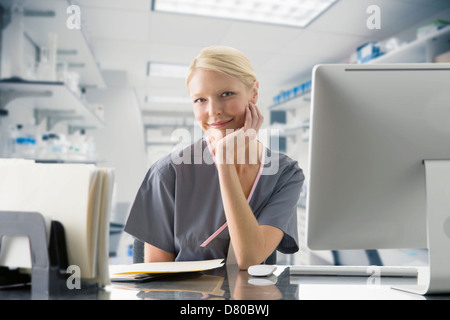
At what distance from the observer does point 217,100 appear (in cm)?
111

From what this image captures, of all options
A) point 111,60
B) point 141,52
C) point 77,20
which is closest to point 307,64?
point 141,52

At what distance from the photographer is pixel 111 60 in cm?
389

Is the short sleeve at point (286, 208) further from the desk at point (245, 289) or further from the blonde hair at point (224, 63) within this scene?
the blonde hair at point (224, 63)

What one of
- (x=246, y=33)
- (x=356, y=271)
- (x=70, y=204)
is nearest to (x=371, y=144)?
(x=356, y=271)

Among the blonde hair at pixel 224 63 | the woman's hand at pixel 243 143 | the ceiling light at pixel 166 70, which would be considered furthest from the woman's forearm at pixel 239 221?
the ceiling light at pixel 166 70

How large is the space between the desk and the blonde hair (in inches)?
24.7

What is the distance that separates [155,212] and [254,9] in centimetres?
205

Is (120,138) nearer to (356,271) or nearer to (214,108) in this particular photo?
(214,108)

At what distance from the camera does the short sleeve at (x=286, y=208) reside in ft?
3.38

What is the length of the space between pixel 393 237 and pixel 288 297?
10.8 inches

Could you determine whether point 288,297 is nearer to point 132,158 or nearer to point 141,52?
point 141,52

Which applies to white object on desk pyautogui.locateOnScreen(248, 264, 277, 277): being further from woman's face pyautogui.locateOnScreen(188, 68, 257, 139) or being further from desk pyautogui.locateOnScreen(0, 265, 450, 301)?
woman's face pyautogui.locateOnScreen(188, 68, 257, 139)

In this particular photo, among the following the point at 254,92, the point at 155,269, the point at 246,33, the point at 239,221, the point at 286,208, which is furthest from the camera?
the point at 246,33

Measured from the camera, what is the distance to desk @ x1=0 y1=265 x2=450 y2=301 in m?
0.61
